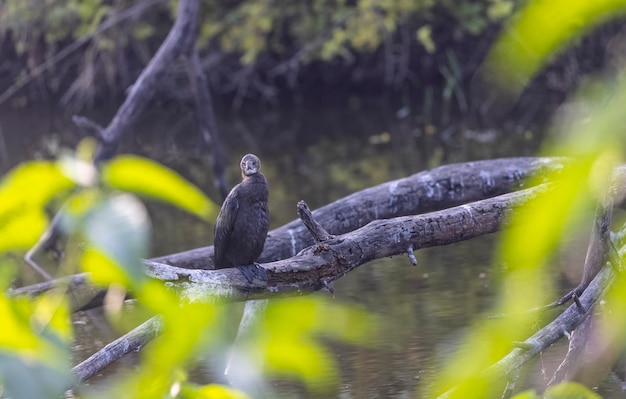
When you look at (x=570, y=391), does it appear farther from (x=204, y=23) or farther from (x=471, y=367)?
(x=204, y=23)

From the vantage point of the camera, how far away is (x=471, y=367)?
69 cm

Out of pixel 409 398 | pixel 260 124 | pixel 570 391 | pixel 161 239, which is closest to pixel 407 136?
pixel 260 124

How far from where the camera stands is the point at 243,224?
3.83 metres

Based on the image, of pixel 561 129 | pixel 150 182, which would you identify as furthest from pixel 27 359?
pixel 561 129

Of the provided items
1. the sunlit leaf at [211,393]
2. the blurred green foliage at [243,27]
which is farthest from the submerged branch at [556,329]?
the blurred green foliage at [243,27]

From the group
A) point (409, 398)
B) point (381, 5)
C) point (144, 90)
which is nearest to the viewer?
point (409, 398)

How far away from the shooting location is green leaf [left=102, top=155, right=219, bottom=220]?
578 mm

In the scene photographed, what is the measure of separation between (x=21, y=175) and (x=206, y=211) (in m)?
0.12

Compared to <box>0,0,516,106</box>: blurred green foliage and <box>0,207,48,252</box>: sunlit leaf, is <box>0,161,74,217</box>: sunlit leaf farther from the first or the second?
<box>0,0,516,106</box>: blurred green foliage

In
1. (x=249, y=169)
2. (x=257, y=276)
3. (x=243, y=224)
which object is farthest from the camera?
(x=249, y=169)

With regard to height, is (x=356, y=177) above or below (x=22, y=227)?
above

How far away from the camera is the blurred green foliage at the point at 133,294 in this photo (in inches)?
22.9

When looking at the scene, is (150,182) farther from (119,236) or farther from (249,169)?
(249,169)

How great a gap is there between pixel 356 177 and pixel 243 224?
4.83 m
